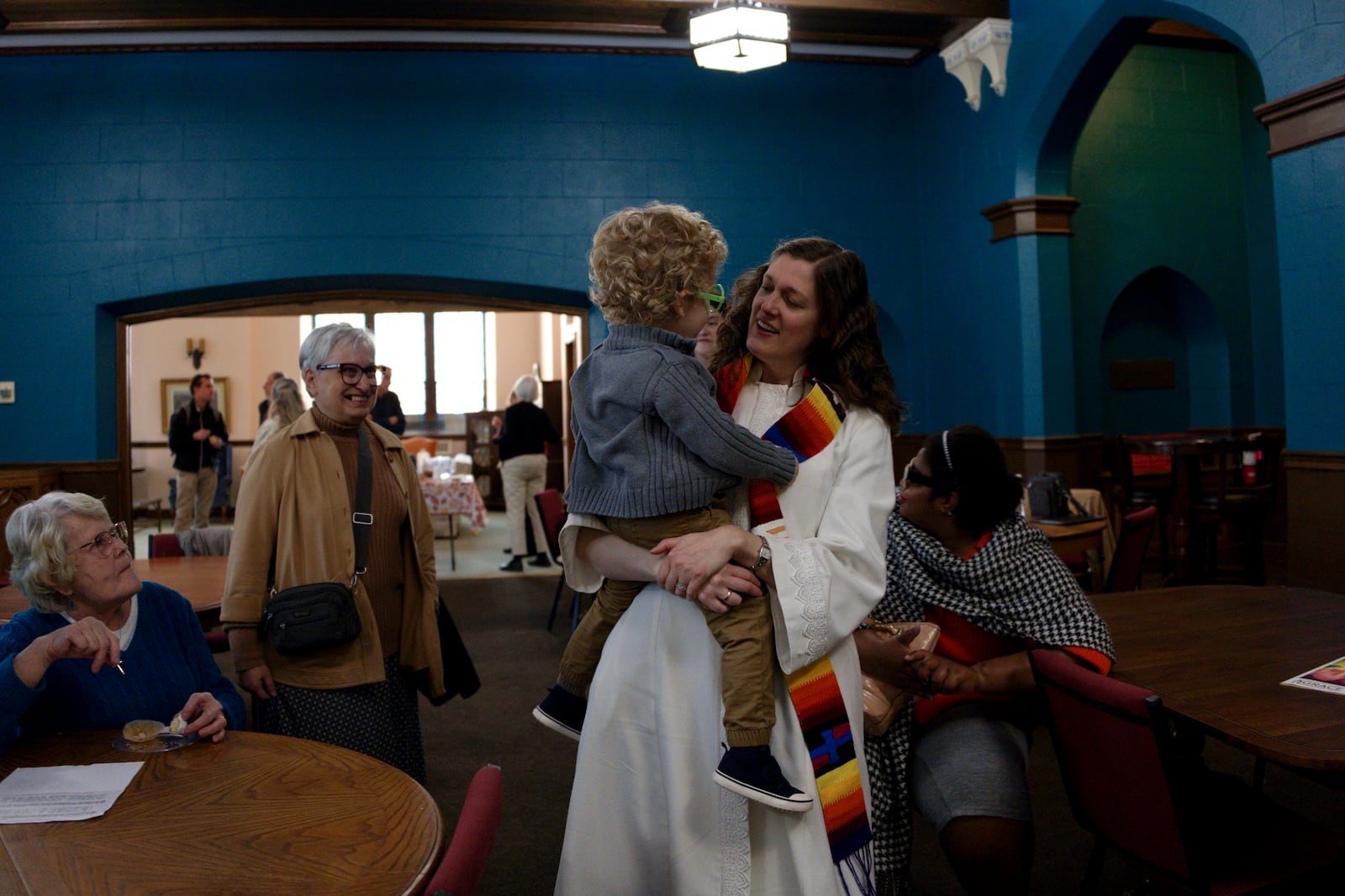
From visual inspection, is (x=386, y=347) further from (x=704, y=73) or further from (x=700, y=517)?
(x=700, y=517)

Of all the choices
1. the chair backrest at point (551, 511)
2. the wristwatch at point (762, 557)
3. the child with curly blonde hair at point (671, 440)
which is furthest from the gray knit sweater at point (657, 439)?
the chair backrest at point (551, 511)

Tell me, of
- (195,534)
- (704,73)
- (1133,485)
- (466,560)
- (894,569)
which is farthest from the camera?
(466,560)

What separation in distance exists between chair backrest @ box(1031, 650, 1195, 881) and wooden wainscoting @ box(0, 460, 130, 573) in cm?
716

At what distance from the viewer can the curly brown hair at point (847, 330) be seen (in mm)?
1727

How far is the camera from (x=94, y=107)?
7410 mm

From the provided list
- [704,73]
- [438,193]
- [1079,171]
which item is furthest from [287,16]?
[1079,171]

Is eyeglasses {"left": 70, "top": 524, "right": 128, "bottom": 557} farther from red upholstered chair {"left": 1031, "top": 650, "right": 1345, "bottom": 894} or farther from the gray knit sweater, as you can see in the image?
red upholstered chair {"left": 1031, "top": 650, "right": 1345, "bottom": 894}

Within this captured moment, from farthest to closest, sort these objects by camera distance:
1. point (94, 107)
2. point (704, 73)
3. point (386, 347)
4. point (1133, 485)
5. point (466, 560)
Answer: point (386, 347), point (466, 560), point (704, 73), point (94, 107), point (1133, 485)

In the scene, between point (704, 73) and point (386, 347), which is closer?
point (704, 73)

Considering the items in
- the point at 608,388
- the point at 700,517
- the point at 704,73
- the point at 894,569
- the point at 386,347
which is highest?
the point at 704,73

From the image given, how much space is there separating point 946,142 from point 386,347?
10.4 m

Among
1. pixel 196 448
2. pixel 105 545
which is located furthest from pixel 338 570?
pixel 196 448

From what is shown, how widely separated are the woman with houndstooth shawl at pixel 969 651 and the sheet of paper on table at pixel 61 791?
148 cm

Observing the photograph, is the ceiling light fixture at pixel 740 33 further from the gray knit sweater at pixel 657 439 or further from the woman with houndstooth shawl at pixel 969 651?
the gray knit sweater at pixel 657 439
